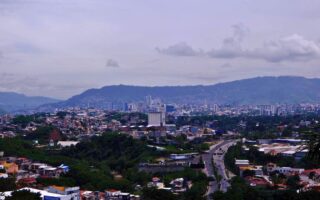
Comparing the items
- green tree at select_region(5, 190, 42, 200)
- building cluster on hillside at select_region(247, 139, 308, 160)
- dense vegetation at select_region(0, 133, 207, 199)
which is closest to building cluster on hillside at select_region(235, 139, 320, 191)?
building cluster on hillside at select_region(247, 139, 308, 160)

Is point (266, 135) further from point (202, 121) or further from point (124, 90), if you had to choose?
point (124, 90)

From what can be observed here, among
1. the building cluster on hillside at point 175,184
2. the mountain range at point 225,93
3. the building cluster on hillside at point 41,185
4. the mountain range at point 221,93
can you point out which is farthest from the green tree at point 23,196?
the mountain range at point 225,93

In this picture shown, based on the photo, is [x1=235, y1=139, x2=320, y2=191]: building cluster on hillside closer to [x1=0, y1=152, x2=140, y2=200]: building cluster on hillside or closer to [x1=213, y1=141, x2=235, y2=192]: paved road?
[x1=213, y1=141, x2=235, y2=192]: paved road

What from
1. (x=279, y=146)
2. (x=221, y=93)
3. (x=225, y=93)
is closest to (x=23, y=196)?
(x=279, y=146)

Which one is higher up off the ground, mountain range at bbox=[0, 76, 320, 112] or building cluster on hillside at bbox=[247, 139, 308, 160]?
mountain range at bbox=[0, 76, 320, 112]

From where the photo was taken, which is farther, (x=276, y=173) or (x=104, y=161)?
(x=104, y=161)

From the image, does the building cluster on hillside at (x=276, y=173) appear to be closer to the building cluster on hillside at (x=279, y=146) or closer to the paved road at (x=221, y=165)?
the building cluster on hillside at (x=279, y=146)

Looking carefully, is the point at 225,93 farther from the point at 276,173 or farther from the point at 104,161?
the point at 276,173

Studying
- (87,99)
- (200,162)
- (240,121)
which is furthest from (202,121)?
(87,99)
